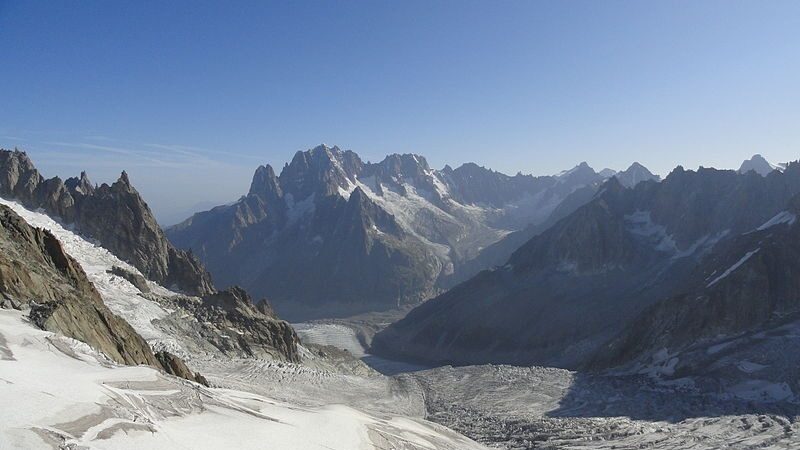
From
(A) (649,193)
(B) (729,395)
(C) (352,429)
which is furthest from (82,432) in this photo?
(A) (649,193)

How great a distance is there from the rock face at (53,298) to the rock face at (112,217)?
4931cm

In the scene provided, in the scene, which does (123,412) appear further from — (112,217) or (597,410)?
(112,217)

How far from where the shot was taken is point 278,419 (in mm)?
29359

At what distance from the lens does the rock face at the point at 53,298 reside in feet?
109

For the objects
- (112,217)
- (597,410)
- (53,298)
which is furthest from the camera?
(112,217)

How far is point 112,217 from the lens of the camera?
104m

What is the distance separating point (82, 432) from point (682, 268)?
161 m

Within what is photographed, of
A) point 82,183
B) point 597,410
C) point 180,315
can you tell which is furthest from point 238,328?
point 82,183

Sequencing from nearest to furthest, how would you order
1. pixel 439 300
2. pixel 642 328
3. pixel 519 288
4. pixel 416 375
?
pixel 416 375 → pixel 642 328 → pixel 519 288 → pixel 439 300

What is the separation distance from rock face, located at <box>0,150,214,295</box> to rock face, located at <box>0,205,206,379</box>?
49310mm

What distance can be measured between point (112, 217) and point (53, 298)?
236 ft

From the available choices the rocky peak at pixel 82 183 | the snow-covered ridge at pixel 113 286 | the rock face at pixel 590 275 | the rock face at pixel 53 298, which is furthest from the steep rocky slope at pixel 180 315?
the rock face at pixel 590 275

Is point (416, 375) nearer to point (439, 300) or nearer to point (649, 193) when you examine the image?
point (439, 300)

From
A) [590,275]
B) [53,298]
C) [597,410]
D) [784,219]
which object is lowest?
[597,410]
